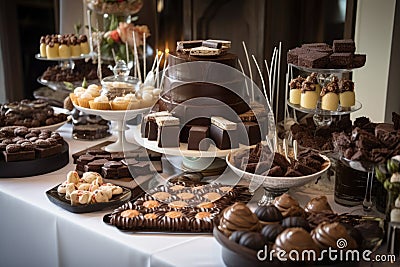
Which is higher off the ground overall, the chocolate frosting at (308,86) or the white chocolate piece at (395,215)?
the chocolate frosting at (308,86)

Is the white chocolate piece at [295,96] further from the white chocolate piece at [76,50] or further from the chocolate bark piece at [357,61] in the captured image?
the white chocolate piece at [76,50]

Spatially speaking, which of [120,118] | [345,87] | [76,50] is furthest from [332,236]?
[76,50]

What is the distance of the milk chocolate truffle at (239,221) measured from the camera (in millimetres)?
1149

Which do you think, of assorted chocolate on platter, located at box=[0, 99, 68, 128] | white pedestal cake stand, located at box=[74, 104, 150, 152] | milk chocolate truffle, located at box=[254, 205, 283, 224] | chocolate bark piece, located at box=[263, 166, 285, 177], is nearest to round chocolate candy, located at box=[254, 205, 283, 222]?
milk chocolate truffle, located at box=[254, 205, 283, 224]

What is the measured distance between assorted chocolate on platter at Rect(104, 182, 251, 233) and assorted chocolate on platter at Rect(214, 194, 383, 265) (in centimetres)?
17

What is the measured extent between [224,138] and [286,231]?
547 mm

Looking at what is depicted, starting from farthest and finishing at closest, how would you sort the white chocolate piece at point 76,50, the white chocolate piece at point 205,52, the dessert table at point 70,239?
the white chocolate piece at point 76,50 < the white chocolate piece at point 205,52 < the dessert table at point 70,239

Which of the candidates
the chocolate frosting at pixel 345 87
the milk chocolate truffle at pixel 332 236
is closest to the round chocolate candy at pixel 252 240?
the milk chocolate truffle at pixel 332 236

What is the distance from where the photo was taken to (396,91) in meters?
2.59

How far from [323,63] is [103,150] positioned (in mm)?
801

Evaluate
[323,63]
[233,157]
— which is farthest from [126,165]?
[323,63]

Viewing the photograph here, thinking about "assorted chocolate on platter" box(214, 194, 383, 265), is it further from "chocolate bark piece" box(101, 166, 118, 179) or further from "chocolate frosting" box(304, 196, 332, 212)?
"chocolate bark piece" box(101, 166, 118, 179)

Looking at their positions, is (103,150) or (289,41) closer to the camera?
(103,150)

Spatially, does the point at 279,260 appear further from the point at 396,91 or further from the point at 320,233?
the point at 396,91
